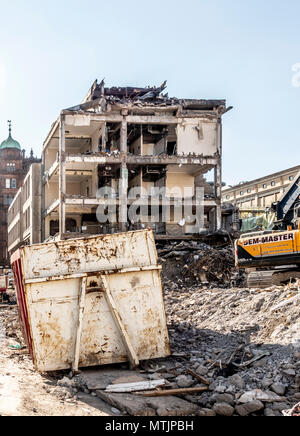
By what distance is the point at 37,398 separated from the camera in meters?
6.75

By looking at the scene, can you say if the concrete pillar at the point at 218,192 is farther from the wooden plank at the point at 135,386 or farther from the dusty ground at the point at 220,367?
the wooden plank at the point at 135,386

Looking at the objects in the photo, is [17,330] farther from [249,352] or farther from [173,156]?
[173,156]

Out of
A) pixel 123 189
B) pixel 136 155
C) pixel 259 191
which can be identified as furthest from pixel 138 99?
pixel 259 191

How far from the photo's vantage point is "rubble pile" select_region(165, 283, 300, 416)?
259 inches

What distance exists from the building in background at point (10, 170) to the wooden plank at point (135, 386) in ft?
183

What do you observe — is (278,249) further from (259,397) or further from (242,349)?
(259,397)

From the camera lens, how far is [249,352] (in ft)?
27.0

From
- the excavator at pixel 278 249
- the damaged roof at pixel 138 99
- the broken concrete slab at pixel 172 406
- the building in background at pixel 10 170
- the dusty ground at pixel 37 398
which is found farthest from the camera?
the building in background at pixel 10 170

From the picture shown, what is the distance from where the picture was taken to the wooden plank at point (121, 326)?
7902 millimetres

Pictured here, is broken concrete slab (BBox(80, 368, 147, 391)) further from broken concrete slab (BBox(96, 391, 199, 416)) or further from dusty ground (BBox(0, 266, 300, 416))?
broken concrete slab (BBox(96, 391, 199, 416))

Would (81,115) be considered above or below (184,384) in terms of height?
above

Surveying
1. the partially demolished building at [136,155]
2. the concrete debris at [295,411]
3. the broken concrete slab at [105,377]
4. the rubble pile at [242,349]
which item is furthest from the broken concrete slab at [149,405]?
the partially demolished building at [136,155]
